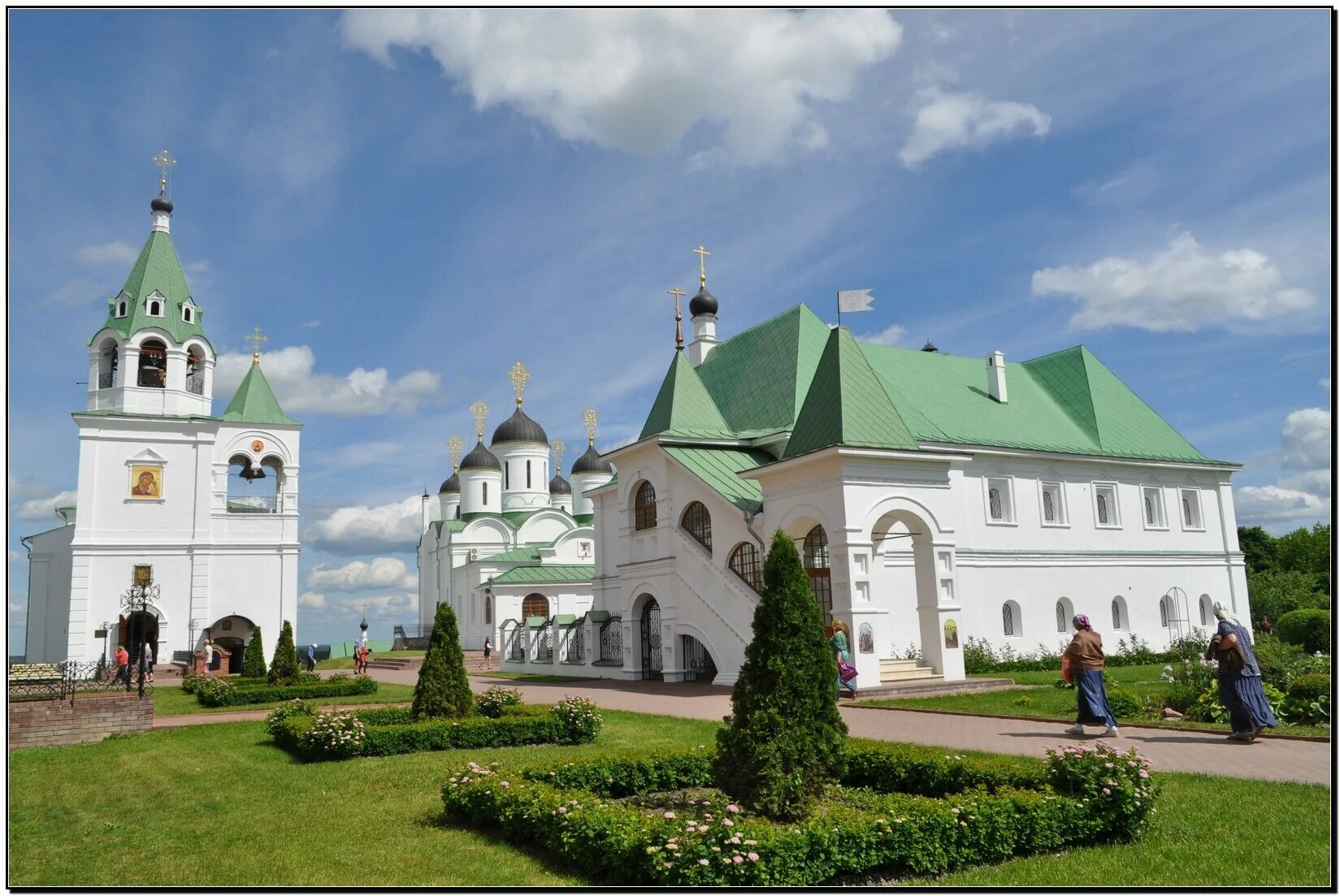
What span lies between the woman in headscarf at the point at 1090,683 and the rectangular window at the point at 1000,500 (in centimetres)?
1664

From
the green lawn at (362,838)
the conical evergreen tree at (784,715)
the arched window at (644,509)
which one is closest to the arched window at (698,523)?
the arched window at (644,509)

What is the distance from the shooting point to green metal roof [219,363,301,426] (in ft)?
124

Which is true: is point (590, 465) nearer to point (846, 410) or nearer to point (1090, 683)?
point (846, 410)

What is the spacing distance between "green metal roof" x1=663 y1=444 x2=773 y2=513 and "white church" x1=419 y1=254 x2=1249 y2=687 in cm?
7

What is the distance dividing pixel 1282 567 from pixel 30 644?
2392 inches

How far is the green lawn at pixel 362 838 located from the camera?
20.7 ft

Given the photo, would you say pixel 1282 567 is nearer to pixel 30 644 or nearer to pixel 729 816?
pixel 729 816

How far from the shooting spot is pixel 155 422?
35750 millimetres

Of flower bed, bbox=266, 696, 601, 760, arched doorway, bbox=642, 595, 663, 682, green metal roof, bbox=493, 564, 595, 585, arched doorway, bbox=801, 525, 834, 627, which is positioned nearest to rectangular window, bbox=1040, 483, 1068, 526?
arched doorway, bbox=801, 525, 834, 627

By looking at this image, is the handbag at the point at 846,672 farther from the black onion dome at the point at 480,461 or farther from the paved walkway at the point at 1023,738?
the black onion dome at the point at 480,461

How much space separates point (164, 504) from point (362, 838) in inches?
1276

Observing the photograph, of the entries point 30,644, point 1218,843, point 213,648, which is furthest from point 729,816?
point 30,644

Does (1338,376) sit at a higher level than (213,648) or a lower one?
higher

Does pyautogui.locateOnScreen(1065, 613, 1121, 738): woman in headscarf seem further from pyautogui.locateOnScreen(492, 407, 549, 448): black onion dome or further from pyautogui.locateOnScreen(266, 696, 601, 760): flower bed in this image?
pyautogui.locateOnScreen(492, 407, 549, 448): black onion dome
